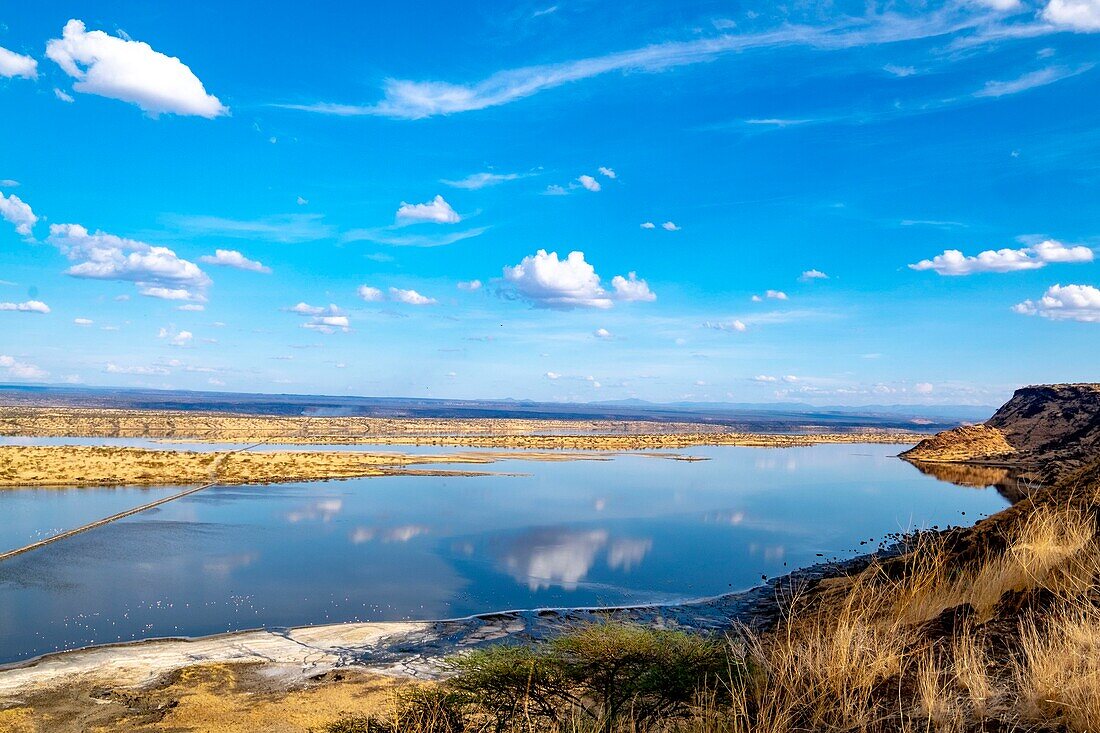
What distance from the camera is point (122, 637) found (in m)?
13.5

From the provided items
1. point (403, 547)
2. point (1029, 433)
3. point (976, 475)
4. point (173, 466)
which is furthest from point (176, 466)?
point (1029, 433)

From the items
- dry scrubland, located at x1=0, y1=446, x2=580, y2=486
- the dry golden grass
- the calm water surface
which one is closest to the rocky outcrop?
the calm water surface

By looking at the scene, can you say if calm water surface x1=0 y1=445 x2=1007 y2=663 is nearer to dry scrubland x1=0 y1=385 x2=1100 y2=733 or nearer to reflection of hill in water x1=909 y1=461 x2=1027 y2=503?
reflection of hill in water x1=909 y1=461 x2=1027 y2=503

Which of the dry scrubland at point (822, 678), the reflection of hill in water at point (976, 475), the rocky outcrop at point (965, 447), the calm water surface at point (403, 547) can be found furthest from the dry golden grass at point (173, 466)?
the rocky outcrop at point (965, 447)

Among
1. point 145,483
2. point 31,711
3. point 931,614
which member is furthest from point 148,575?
point 145,483

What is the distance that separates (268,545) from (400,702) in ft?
52.3

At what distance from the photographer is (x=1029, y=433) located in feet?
229

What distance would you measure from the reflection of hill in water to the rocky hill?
252cm

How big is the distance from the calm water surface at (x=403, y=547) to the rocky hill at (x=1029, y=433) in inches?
967

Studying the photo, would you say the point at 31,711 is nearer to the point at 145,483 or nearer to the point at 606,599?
Answer: the point at 606,599

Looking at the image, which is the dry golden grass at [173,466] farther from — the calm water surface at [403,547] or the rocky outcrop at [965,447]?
the rocky outcrop at [965,447]

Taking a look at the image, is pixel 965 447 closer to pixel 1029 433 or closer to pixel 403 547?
pixel 1029 433

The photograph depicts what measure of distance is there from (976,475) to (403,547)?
45.3m

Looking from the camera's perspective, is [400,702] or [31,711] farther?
[31,711]
